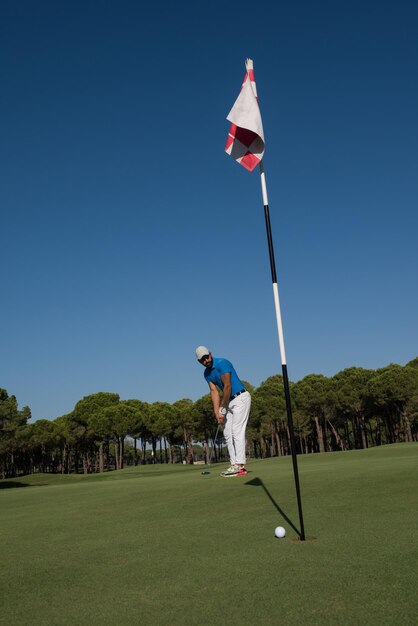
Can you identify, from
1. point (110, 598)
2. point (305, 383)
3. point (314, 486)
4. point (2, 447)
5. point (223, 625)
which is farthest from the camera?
point (305, 383)

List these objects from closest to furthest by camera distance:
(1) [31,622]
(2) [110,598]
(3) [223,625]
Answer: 1. (3) [223,625]
2. (1) [31,622]
3. (2) [110,598]

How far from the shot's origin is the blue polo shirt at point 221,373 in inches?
428

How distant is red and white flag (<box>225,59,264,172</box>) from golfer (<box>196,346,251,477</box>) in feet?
14.4

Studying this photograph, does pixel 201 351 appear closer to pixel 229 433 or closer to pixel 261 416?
pixel 229 433

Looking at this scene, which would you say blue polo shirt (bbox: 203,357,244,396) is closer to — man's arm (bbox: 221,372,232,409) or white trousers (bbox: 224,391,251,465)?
man's arm (bbox: 221,372,232,409)

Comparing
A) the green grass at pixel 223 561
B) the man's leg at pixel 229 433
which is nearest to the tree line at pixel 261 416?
the man's leg at pixel 229 433

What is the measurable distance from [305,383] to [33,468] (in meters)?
61.8

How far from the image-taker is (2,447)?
56.1 meters

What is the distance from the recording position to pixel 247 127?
7.47 meters

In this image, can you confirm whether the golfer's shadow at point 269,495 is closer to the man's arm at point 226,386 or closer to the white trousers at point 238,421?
the white trousers at point 238,421

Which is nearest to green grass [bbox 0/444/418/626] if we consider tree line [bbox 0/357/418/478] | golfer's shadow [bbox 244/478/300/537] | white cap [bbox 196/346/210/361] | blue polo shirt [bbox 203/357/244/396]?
golfer's shadow [bbox 244/478/300/537]

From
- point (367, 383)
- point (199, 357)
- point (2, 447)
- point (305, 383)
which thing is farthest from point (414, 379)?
point (199, 357)

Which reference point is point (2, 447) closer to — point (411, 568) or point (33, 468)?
point (33, 468)

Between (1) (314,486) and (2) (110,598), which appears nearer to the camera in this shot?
(2) (110,598)
